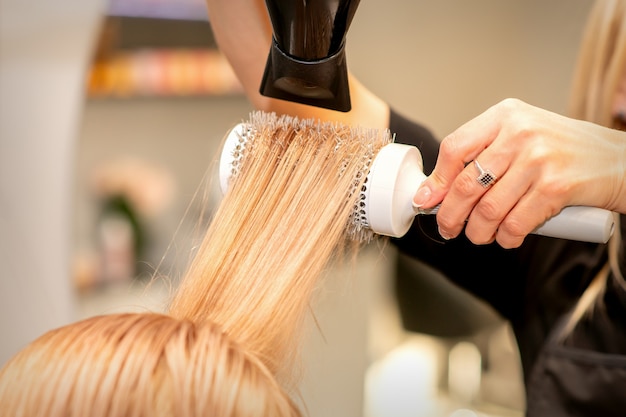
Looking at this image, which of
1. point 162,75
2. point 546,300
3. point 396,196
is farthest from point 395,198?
point 162,75

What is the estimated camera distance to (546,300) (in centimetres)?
91

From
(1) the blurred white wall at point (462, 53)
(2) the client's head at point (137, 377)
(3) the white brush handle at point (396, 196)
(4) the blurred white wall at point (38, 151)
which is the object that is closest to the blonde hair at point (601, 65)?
(1) the blurred white wall at point (462, 53)

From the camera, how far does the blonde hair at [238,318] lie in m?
0.52

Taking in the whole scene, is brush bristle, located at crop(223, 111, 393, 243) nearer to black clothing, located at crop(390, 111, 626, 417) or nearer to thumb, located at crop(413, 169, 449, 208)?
thumb, located at crop(413, 169, 449, 208)

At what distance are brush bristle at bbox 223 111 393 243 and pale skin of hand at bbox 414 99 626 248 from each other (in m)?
0.06

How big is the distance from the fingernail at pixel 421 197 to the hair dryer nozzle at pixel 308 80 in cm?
12

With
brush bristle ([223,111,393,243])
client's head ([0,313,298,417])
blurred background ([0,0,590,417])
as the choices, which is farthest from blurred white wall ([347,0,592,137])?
client's head ([0,313,298,417])

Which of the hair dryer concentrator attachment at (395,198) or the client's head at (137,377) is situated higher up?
the hair dryer concentrator attachment at (395,198)

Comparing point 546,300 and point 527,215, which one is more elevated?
point 527,215

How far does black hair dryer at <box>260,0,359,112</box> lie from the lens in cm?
57

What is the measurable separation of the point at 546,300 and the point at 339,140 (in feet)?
1.48

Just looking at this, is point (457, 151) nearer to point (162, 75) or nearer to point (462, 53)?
point (462, 53)

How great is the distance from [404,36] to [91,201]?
84 cm

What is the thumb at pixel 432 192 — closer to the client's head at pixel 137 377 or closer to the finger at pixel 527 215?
the finger at pixel 527 215
